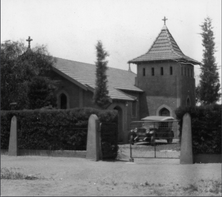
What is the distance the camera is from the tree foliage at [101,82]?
3319 cm

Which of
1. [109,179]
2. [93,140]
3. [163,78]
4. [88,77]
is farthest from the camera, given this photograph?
[163,78]

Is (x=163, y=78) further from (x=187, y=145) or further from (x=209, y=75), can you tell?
(x=187, y=145)

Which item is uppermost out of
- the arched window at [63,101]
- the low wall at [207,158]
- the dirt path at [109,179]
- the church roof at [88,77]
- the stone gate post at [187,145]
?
the church roof at [88,77]

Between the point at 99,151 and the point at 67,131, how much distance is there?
198cm

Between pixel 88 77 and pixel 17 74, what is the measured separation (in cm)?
783

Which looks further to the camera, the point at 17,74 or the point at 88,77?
the point at 88,77

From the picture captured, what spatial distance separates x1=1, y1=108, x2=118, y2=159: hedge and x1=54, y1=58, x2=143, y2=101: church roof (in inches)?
563

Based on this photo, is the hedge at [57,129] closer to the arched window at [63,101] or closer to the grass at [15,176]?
the grass at [15,176]

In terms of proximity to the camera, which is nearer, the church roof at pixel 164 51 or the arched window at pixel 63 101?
the arched window at pixel 63 101

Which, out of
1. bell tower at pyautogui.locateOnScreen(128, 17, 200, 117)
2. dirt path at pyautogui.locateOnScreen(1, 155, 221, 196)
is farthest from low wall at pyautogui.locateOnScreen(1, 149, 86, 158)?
bell tower at pyautogui.locateOnScreen(128, 17, 200, 117)

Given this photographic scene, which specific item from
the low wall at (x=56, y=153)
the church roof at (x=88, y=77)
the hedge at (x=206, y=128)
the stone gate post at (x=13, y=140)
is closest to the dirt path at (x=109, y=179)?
the hedge at (x=206, y=128)

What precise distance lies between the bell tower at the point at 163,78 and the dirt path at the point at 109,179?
25420 mm

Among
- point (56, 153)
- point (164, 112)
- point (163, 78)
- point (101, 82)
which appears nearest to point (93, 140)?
point (56, 153)

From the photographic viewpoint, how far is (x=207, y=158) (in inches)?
628
